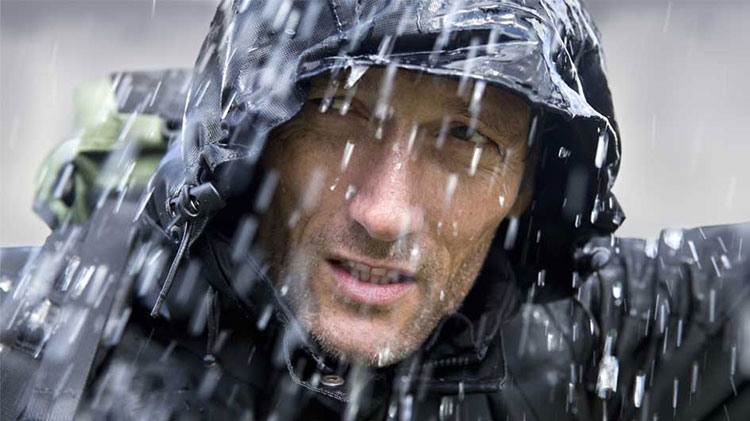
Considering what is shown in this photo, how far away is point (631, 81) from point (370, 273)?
581cm

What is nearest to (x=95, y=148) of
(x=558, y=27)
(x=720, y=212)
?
(x=558, y=27)

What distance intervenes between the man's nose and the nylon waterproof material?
0.70 feet

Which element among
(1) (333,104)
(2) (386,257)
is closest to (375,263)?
(2) (386,257)

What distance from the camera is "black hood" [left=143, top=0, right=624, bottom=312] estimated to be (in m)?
1.96

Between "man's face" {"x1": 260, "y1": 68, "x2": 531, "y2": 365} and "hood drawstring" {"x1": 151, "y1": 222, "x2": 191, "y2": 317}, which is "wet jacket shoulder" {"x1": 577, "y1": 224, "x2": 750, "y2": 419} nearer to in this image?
"man's face" {"x1": 260, "y1": 68, "x2": 531, "y2": 365}

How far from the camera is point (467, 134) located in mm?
2174

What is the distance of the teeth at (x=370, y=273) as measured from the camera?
82.4 inches

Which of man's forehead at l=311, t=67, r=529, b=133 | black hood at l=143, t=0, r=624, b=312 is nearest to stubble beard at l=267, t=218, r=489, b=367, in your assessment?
black hood at l=143, t=0, r=624, b=312

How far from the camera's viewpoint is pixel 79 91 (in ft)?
8.79

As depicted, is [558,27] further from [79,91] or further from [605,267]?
[79,91]

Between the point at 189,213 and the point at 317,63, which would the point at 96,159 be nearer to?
the point at 189,213

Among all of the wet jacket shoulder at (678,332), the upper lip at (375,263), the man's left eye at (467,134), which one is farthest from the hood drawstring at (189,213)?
the wet jacket shoulder at (678,332)

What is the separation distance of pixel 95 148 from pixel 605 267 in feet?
4.65

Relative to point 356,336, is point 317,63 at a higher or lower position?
higher
